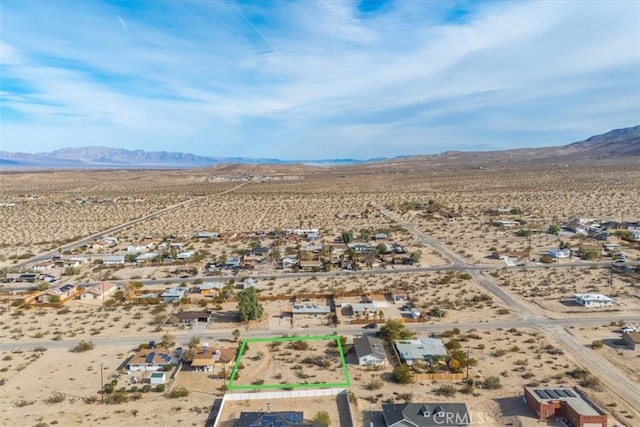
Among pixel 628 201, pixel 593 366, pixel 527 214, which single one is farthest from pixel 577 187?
pixel 593 366

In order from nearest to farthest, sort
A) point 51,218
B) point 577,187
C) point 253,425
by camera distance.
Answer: point 253,425, point 51,218, point 577,187

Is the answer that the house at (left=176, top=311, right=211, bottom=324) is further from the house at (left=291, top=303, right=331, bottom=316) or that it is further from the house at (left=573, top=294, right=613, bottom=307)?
the house at (left=573, top=294, right=613, bottom=307)

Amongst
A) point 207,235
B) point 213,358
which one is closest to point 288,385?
point 213,358

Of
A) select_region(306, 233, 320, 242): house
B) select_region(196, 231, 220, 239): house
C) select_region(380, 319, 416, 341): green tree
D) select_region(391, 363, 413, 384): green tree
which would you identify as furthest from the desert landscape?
select_region(306, 233, 320, 242): house

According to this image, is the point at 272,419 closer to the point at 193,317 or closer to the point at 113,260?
the point at 193,317

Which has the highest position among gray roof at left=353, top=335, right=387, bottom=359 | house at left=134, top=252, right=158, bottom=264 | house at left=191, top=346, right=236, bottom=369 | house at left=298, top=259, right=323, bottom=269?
house at left=298, top=259, right=323, bottom=269

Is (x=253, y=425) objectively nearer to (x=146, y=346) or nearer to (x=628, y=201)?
(x=146, y=346)
